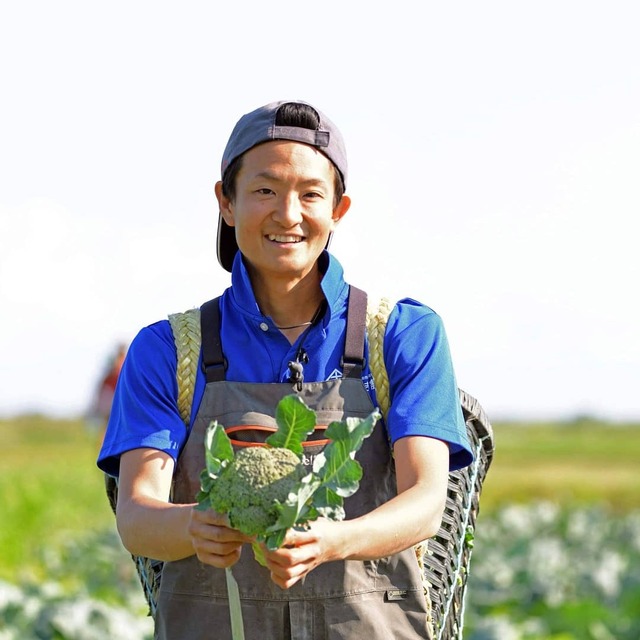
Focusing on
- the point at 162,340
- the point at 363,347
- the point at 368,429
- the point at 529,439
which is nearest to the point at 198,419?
the point at 162,340

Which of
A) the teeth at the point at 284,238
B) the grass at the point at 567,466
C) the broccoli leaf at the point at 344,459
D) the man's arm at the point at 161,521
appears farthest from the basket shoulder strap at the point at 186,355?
the grass at the point at 567,466

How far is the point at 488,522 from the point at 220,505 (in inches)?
446

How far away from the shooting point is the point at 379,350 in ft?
9.34

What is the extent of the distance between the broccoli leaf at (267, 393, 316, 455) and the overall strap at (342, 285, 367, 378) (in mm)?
398

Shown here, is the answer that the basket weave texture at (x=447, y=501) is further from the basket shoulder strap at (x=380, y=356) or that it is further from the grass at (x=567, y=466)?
the grass at (x=567, y=466)

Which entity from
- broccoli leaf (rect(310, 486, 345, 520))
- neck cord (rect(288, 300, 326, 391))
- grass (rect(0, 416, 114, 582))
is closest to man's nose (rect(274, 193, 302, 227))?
neck cord (rect(288, 300, 326, 391))

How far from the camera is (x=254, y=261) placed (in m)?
2.83

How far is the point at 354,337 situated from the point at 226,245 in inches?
16.9

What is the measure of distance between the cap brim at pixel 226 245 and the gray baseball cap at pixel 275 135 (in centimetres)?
17

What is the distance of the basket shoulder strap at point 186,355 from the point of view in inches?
112

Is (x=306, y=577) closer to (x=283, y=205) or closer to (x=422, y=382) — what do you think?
(x=422, y=382)

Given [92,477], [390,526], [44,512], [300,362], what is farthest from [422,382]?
[92,477]

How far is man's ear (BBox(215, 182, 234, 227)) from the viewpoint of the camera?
294 cm

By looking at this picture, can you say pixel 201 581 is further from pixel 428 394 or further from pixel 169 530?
pixel 428 394
